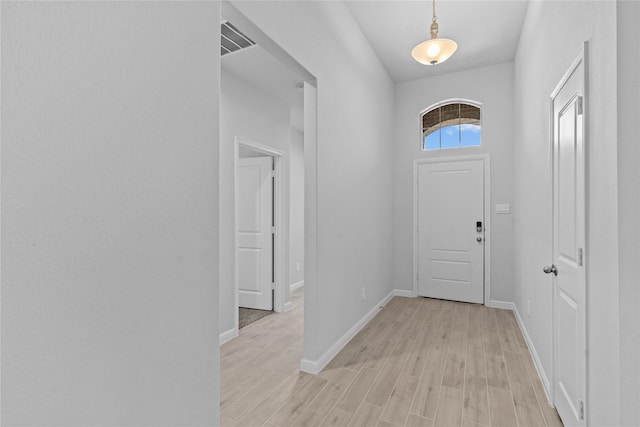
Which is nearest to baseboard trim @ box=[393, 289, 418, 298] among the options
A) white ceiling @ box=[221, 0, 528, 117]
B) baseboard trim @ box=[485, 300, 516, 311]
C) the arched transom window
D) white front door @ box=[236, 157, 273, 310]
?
baseboard trim @ box=[485, 300, 516, 311]

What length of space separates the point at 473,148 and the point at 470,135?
20cm

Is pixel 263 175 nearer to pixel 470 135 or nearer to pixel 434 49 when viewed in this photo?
pixel 434 49

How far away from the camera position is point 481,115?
4363mm

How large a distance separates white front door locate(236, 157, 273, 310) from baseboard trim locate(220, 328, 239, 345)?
2.97ft

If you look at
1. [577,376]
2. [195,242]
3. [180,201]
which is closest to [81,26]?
A: [180,201]

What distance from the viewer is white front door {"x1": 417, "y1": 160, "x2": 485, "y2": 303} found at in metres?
4.35

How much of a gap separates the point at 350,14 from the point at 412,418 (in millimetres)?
3479

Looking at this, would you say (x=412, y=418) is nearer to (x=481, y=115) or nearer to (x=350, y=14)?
(x=350, y=14)

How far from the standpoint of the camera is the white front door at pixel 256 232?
424cm

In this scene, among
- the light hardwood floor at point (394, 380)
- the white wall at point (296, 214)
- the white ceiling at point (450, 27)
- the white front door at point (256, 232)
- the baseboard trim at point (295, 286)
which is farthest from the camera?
the white wall at point (296, 214)

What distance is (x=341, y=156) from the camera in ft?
9.88

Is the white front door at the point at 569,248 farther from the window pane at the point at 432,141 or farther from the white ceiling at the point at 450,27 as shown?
the window pane at the point at 432,141

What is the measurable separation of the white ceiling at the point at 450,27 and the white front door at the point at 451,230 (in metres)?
1.34
